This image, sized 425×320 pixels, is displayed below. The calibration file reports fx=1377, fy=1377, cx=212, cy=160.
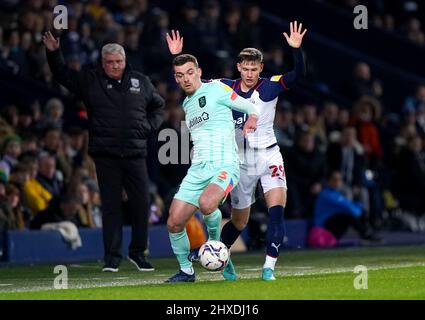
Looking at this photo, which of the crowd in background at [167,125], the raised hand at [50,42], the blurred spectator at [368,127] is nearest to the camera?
the raised hand at [50,42]

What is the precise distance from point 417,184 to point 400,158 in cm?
64

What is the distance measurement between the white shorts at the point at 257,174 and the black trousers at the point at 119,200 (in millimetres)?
1924

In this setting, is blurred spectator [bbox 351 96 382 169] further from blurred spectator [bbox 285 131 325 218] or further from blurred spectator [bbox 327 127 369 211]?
blurred spectator [bbox 285 131 325 218]

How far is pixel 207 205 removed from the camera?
13852mm

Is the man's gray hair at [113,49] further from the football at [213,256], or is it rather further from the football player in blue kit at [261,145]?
the football at [213,256]

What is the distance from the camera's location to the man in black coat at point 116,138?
16.4m

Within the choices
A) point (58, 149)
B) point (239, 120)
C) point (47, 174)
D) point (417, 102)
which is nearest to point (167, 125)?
point (58, 149)

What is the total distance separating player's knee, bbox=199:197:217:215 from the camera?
45.4 feet

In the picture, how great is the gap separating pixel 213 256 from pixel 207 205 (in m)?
0.53

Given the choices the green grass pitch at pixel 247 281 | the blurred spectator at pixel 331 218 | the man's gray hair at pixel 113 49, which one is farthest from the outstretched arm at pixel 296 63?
the blurred spectator at pixel 331 218

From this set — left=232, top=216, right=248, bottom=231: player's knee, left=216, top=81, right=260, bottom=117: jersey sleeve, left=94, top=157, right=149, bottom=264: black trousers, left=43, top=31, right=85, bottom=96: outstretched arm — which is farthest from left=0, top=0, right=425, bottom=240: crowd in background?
left=216, top=81, right=260, bottom=117: jersey sleeve

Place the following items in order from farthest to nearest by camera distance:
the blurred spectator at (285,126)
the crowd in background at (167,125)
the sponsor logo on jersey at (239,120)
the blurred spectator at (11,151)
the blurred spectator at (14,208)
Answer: the blurred spectator at (285,126) → the crowd in background at (167,125) → the blurred spectator at (11,151) → the blurred spectator at (14,208) → the sponsor logo on jersey at (239,120)

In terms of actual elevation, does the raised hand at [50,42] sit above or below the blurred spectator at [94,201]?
above
